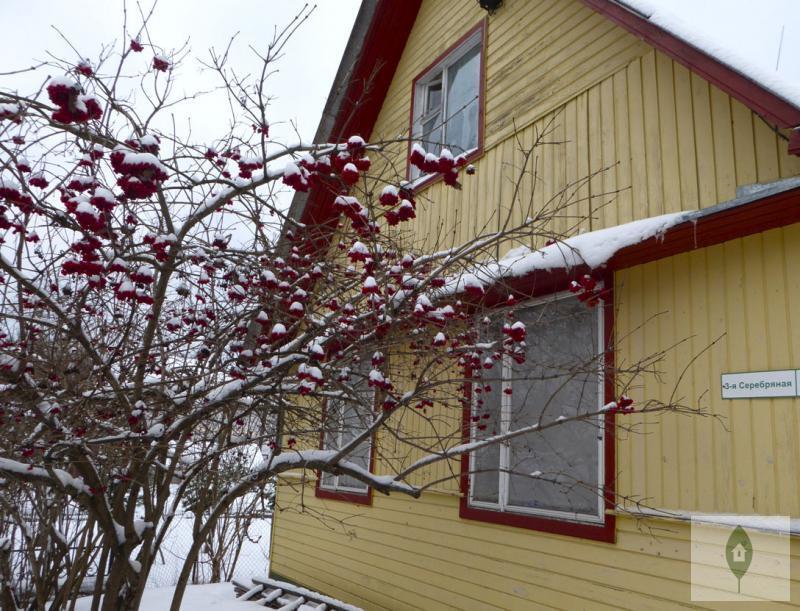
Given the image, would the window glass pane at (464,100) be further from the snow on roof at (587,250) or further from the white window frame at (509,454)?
the white window frame at (509,454)

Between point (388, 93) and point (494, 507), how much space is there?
582 centimetres

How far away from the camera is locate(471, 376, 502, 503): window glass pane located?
5059mm

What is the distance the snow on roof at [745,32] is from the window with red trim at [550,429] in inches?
70.1

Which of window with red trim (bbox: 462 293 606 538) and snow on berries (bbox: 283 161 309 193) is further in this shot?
window with red trim (bbox: 462 293 606 538)

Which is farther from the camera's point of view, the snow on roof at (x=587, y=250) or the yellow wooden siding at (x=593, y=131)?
the yellow wooden siding at (x=593, y=131)

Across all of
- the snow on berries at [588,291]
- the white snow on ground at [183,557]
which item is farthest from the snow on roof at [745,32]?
the white snow on ground at [183,557]

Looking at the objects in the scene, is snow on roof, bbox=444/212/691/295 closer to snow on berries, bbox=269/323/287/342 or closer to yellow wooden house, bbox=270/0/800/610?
yellow wooden house, bbox=270/0/800/610

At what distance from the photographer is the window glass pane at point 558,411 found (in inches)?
168

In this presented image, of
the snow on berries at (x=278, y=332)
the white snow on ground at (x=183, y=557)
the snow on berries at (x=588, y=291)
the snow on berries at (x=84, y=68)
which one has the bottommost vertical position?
the white snow on ground at (x=183, y=557)

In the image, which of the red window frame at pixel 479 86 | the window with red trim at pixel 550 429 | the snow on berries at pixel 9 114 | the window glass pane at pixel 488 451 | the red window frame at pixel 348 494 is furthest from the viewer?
the red window frame at pixel 348 494

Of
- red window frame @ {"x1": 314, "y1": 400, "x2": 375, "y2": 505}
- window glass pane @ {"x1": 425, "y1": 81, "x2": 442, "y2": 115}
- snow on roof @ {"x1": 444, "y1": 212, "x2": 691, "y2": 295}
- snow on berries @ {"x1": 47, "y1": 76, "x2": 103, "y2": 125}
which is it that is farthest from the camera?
window glass pane @ {"x1": 425, "y1": 81, "x2": 442, "y2": 115}

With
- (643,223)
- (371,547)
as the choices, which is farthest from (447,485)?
(643,223)

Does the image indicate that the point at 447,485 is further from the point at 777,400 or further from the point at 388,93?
the point at 388,93

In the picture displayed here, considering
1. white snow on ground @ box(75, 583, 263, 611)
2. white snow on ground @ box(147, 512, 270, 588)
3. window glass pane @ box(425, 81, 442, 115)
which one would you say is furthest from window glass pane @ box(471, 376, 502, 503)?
white snow on ground @ box(147, 512, 270, 588)
